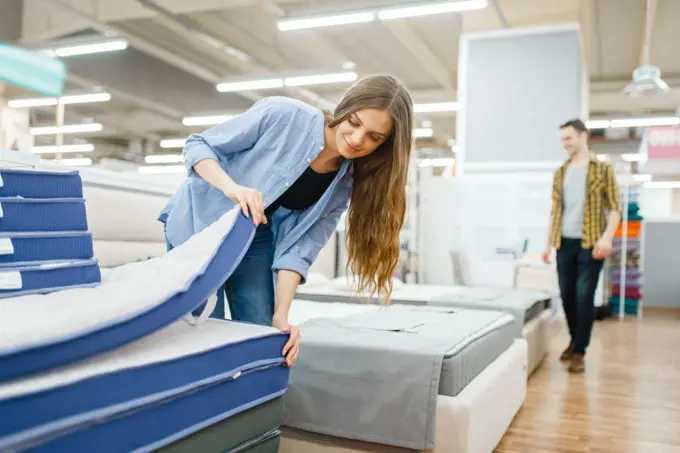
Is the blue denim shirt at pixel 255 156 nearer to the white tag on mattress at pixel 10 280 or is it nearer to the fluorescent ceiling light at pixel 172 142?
the white tag on mattress at pixel 10 280

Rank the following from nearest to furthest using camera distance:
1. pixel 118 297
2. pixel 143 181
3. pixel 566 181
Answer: pixel 118 297 → pixel 143 181 → pixel 566 181

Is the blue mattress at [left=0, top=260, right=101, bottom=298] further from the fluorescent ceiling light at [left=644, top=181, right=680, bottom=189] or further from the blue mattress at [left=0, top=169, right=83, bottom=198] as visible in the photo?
the fluorescent ceiling light at [left=644, top=181, right=680, bottom=189]

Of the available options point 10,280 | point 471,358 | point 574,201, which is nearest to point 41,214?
point 10,280

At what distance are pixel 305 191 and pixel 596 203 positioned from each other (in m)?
2.62

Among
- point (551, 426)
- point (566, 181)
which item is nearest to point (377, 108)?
point (551, 426)

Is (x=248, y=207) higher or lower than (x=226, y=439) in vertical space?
higher

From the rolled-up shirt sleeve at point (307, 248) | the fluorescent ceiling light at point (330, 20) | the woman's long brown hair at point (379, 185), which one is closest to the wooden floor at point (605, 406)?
the woman's long brown hair at point (379, 185)

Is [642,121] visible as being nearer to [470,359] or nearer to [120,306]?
[470,359]

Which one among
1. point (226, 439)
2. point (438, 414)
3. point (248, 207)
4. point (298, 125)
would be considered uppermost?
point (298, 125)

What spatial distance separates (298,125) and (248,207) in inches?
11.3

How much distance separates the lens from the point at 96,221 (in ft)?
8.76

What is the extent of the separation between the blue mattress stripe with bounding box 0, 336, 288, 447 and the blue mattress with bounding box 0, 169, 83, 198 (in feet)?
1.43

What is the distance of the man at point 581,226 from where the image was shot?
11.5ft

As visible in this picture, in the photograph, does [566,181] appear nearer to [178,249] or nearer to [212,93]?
[178,249]
